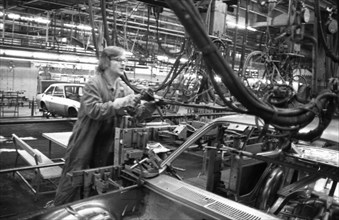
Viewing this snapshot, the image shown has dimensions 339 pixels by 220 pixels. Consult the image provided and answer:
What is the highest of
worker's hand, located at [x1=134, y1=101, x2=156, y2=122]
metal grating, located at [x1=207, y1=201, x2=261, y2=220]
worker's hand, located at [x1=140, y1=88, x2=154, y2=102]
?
worker's hand, located at [x1=140, y1=88, x2=154, y2=102]

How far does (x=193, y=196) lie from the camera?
206 cm

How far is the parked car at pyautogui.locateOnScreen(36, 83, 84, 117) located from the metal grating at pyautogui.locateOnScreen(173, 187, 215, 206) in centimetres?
998

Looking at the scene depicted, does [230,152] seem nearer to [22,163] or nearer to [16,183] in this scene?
[16,183]

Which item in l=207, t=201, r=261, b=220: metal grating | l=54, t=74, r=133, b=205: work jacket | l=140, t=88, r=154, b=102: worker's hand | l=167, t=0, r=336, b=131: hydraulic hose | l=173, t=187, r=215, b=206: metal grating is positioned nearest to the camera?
l=167, t=0, r=336, b=131: hydraulic hose

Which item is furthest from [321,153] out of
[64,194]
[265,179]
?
[64,194]

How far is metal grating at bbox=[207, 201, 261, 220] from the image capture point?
1.83 metres

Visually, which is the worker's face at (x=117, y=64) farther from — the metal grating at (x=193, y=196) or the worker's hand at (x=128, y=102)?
the metal grating at (x=193, y=196)

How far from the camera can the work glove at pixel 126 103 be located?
→ 276 cm

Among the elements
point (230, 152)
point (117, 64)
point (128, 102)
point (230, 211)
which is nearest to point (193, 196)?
point (230, 211)

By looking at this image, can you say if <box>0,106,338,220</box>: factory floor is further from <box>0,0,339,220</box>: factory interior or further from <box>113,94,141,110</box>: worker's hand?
<box>113,94,141,110</box>: worker's hand

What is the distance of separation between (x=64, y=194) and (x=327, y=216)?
233 centimetres

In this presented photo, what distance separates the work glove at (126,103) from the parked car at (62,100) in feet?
29.8

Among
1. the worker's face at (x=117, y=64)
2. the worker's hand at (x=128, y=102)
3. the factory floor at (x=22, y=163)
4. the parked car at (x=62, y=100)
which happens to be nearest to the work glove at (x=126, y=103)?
the worker's hand at (x=128, y=102)

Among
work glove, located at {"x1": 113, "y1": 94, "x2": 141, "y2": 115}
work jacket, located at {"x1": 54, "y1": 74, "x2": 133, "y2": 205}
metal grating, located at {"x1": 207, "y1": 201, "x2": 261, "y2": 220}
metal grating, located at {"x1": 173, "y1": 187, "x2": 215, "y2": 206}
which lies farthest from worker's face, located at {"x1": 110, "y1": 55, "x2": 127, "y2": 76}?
metal grating, located at {"x1": 207, "y1": 201, "x2": 261, "y2": 220}
